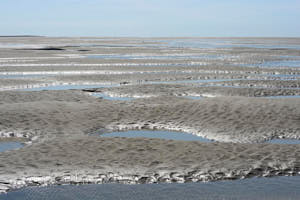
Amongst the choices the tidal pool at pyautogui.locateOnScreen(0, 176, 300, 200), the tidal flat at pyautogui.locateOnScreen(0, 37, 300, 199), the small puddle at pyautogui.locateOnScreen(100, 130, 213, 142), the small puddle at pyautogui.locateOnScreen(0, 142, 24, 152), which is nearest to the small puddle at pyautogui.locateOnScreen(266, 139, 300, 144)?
the tidal flat at pyautogui.locateOnScreen(0, 37, 300, 199)

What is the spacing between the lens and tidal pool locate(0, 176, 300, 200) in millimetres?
8094

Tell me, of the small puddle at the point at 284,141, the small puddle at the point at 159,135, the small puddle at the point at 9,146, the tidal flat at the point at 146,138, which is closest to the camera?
the tidal flat at the point at 146,138

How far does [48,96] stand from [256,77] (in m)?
14.9

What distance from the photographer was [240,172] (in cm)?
925

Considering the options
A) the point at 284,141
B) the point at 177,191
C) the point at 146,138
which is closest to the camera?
the point at 177,191

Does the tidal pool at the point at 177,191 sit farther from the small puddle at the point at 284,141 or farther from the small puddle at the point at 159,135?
the small puddle at the point at 159,135

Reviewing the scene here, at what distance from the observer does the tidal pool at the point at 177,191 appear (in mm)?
8094

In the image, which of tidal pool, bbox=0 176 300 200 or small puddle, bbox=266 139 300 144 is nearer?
tidal pool, bbox=0 176 300 200

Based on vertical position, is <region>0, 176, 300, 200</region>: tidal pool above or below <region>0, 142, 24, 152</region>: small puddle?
above

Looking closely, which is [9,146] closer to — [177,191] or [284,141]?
[177,191]

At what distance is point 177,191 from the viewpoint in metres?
8.36

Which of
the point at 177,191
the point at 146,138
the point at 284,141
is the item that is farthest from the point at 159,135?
the point at 177,191

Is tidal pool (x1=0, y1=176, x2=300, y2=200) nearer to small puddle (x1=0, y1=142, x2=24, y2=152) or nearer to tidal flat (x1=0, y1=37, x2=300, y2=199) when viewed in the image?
tidal flat (x1=0, y1=37, x2=300, y2=199)

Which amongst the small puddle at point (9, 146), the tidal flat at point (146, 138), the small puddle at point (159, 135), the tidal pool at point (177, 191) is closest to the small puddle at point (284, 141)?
the tidal flat at point (146, 138)
